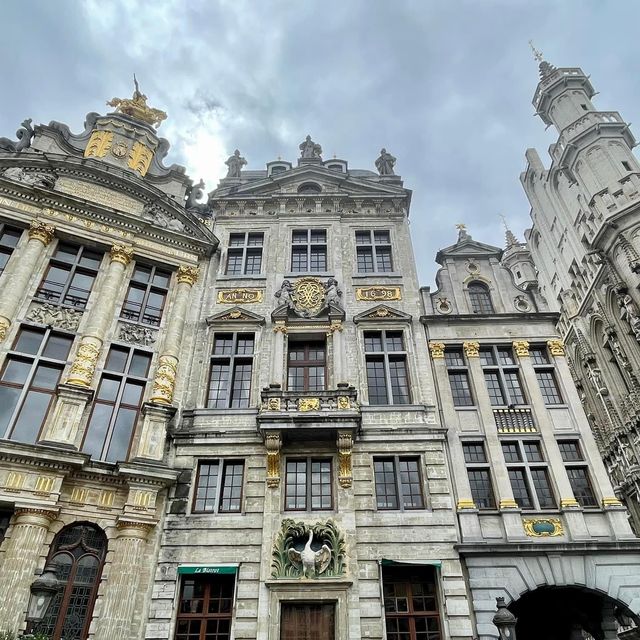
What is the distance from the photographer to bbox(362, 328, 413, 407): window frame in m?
19.2

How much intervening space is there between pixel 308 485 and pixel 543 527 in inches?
308

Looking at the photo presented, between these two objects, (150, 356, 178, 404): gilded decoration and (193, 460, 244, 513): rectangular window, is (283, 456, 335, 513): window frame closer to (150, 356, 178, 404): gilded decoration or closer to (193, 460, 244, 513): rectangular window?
(193, 460, 244, 513): rectangular window

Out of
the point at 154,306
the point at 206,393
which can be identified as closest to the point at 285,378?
the point at 206,393

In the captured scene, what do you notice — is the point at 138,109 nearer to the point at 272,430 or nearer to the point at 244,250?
the point at 244,250

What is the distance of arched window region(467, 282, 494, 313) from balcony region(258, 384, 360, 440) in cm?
756

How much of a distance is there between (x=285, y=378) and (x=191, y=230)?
30.0 ft

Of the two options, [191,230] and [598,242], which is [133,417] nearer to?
[191,230]

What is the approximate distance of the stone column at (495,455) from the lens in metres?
16.1

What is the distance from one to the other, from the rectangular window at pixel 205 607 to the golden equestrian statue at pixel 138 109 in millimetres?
22737

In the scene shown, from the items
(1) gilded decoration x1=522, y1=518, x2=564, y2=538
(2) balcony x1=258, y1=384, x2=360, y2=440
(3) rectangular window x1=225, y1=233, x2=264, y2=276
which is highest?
(3) rectangular window x1=225, y1=233, x2=264, y2=276

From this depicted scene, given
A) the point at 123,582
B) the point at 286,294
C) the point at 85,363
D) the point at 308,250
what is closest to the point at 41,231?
the point at 85,363

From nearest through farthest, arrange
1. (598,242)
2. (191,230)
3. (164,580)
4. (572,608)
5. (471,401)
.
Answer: (164,580) < (572,608) < (471,401) < (191,230) < (598,242)

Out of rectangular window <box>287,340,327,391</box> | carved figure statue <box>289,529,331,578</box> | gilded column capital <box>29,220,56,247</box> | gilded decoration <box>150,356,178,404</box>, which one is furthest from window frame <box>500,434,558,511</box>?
gilded column capital <box>29,220,56,247</box>

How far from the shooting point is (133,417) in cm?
1789
